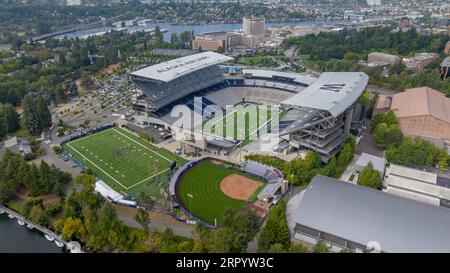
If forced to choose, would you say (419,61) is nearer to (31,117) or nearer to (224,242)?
(224,242)

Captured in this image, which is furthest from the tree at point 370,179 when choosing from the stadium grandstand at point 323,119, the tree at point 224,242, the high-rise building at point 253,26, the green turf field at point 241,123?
the high-rise building at point 253,26

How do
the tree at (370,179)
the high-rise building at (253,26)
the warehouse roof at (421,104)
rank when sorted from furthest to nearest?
the high-rise building at (253,26), the warehouse roof at (421,104), the tree at (370,179)

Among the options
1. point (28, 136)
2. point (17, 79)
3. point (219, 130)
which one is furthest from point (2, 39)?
point (219, 130)

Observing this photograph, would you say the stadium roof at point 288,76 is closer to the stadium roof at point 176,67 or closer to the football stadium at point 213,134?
the football stadium at point 213,134

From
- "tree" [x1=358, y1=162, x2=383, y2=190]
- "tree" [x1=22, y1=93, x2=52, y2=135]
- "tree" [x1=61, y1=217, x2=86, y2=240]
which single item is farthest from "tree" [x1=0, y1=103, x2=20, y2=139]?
"tree" [x1=358, y1=162, x2=383, y2=190]

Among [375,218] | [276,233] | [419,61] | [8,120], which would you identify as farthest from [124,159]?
[419,61]

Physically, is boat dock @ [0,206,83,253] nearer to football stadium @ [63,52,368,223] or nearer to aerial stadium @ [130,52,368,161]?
football stadium @ [63,52,368,223]
